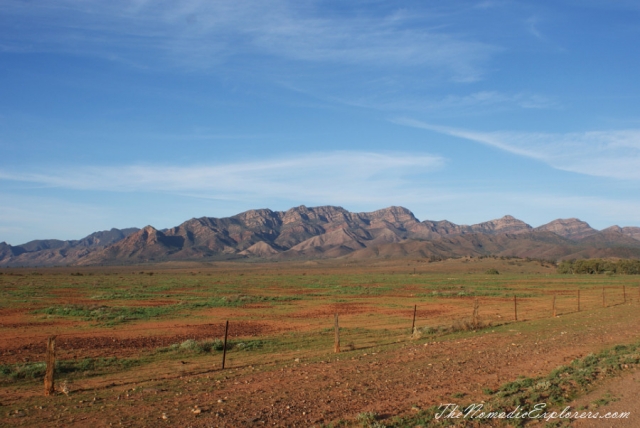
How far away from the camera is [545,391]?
9727 millimetres

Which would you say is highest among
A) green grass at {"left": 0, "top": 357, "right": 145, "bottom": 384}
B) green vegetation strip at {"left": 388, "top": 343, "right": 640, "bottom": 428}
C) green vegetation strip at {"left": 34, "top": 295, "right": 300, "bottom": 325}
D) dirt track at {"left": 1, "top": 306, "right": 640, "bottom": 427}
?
green vegetation strip at {"left": 388, "top": 343, "right": 640, "bottom": 428}

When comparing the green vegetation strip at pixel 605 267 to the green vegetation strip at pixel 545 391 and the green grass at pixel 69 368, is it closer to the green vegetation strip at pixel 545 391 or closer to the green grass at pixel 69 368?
the green vegetation strip at pixel 545 391

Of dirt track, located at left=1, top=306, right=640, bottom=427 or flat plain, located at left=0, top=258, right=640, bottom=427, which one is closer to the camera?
dirt track, located at left=1, top=306, right=640, bottom=427

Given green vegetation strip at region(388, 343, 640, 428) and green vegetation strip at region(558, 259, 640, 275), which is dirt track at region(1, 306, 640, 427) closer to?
green vegetation strip at region(388, 343, 640, 428)

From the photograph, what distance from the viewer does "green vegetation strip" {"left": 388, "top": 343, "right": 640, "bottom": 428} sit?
27.0ft

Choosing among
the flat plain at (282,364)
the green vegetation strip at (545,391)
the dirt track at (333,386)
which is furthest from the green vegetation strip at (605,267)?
the green vegetation strip at (545,391)

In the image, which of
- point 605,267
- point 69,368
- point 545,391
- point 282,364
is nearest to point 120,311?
point 69,368

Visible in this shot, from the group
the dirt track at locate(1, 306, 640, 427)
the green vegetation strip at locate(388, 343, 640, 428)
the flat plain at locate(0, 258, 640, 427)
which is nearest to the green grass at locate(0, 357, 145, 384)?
the flat plain at locate(0, 258, 640, 427)

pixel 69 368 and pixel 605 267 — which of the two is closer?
pixel 69 368

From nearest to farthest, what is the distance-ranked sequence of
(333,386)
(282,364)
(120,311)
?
(333,386), (282,364), (120,311)

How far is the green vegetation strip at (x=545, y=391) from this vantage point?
8.22 m

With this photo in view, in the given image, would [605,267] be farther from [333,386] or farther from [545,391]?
[333,386]

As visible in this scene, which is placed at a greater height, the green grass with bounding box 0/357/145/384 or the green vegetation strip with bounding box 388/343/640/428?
the green vegetation strip with bounding box 388/343/640/428

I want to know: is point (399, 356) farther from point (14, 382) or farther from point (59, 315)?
point (59, 315)
